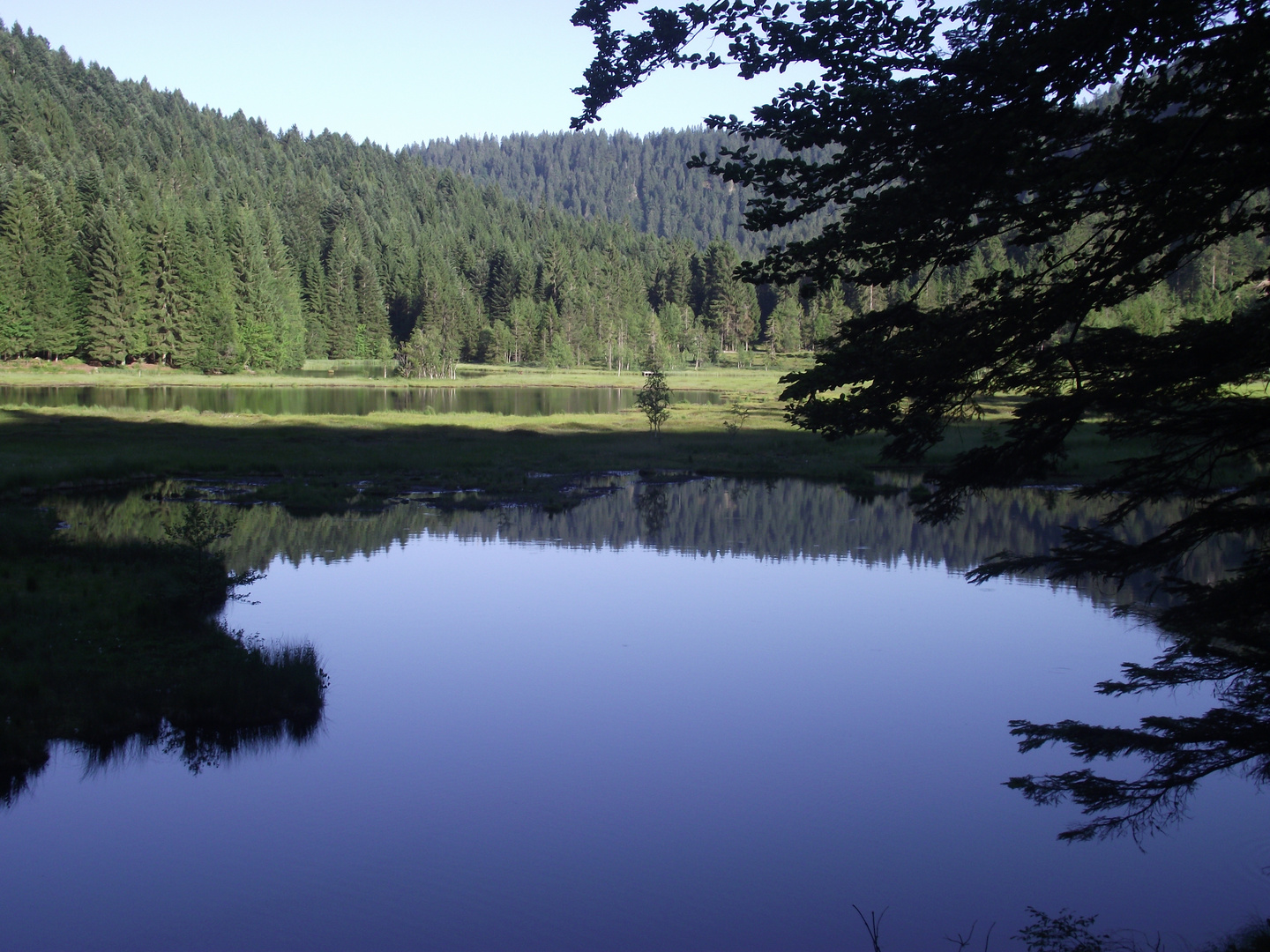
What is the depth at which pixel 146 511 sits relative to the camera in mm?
28391

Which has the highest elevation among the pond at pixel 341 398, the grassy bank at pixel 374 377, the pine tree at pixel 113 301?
the pine tree at pixel 113 301

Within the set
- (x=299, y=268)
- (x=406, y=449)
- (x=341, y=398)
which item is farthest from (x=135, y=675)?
(x=299, y=268)

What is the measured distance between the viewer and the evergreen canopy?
682 cm

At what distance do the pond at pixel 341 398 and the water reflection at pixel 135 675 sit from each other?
45468 millimetres

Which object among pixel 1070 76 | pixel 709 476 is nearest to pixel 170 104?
pixel 709 476

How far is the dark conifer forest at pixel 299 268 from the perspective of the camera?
97438mm

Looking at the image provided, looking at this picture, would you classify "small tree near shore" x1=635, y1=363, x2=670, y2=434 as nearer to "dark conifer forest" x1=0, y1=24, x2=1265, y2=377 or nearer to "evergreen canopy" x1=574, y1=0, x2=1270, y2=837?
"dark conifer forest" x1=0, y1=24, x2=1265, y2=377

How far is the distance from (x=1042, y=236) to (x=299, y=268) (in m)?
143

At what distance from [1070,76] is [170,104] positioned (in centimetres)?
22516

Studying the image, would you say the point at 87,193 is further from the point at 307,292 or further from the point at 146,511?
the point at 146,511

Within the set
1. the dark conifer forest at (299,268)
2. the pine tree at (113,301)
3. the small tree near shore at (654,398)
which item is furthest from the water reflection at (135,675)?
the pine tree at (113,301)

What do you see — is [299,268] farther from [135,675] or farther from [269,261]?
[135,675]

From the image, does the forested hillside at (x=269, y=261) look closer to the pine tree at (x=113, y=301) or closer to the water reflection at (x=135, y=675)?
the pine tree at (x=113, y=301)

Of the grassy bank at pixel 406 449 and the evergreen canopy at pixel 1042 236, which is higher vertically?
the evergreen canopy at pixel 1042 236
